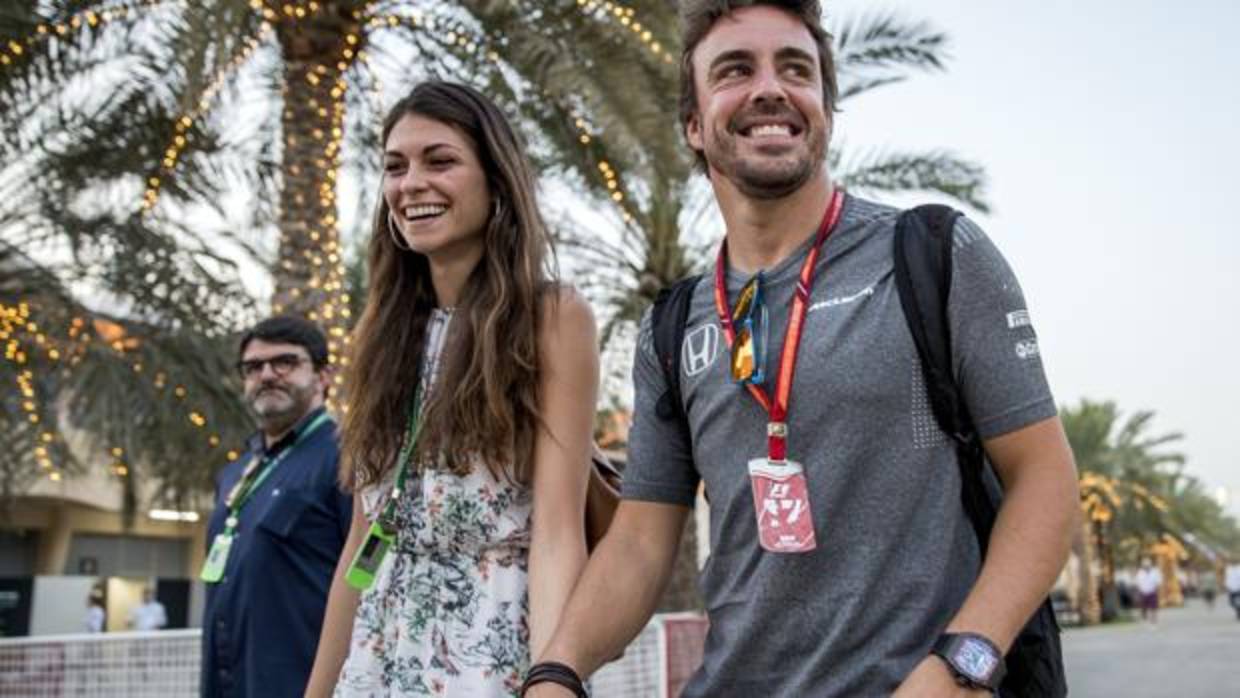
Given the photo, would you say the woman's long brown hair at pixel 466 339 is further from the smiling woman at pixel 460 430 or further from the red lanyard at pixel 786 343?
the red lanyard at pixel 786 343

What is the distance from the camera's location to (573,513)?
7.50 ft

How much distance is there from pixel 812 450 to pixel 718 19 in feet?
2.52

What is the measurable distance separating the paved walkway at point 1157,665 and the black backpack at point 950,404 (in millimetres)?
10702

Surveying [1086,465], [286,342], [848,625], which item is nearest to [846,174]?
[286,342]

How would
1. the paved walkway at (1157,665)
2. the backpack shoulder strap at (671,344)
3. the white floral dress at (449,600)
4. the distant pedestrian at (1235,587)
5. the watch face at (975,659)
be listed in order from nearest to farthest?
the watch face at (975,659), the backpack shoulder strap at (671,344), the white floral dress at (449,600), the paved walkway at (1157,665), the distant pedestrian at (1235,587)

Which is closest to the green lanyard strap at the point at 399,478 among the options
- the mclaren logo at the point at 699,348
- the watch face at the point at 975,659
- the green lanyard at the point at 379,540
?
the green lanyard at the point at 379,540

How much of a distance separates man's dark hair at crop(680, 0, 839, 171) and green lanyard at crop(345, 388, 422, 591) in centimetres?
88

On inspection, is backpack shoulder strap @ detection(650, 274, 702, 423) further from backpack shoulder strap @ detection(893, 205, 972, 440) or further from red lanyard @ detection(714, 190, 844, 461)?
backpack shoulder strap @ detection(893, 205, 972, 440)

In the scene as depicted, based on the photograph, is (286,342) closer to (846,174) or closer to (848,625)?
(848,625)

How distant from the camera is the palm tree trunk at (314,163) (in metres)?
8.98

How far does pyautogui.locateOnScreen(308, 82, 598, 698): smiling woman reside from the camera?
89.1 inches

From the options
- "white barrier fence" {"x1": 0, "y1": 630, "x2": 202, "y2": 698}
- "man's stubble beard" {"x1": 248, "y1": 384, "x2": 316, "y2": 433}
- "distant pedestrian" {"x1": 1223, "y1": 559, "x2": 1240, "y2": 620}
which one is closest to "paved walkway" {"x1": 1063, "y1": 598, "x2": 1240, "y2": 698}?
"distant pedestrian" {"x1": 1223, "y1": 559, "x2": 1240, "y2": 620}

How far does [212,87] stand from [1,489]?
409 cm

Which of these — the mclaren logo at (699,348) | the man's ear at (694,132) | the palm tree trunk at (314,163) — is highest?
the palm tree trunk at (314,163)
